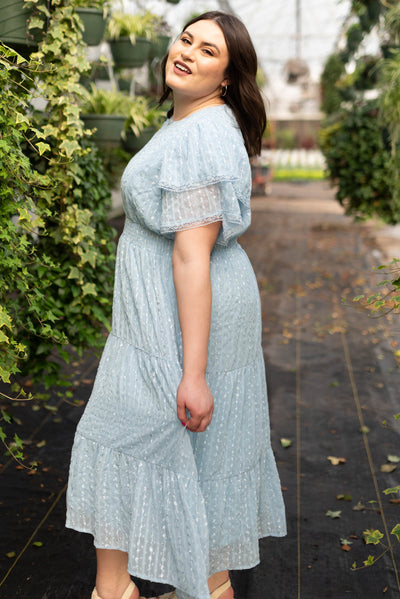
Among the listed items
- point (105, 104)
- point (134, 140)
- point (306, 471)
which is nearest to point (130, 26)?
point (134, 140)

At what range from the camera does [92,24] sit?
3.16m

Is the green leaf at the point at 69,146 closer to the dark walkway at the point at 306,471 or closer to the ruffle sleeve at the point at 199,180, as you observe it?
the ruffle sleeve at the point at 199,180

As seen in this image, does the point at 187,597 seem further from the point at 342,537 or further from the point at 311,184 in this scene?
the point at 311,184

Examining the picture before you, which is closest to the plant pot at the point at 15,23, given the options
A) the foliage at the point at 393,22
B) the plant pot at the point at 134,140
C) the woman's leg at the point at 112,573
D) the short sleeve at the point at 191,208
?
the short sleeve at the point at 191,208

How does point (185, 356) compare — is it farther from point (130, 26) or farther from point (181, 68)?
point (130, 26)

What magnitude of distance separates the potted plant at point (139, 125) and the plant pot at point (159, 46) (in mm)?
722

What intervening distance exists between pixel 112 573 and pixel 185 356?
2.07 ft

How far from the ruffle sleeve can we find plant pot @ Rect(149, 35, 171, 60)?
389cm

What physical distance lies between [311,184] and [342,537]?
735 inches

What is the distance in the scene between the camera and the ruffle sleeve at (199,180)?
1511 millimetres

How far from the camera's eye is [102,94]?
396cm

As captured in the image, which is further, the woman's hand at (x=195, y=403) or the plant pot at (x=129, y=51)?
the plant pot at (x=129, y=51)

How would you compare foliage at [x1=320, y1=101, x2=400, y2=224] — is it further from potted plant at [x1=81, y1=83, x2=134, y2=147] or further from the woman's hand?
the woman's hand

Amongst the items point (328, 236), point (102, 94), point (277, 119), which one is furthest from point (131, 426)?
point (277, 119)
